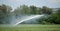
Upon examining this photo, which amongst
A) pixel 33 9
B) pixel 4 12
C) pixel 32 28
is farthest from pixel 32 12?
pixel 4 12

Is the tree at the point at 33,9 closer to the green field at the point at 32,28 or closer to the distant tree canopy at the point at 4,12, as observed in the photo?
the green field at the point at 32,28

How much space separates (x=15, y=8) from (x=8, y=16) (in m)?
0.16

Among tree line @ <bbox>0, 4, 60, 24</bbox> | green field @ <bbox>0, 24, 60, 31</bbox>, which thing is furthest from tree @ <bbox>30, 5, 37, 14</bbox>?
green field @ <bbox>0, 24, 60, 31</bbox>

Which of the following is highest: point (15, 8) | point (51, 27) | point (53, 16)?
point (15, 8)

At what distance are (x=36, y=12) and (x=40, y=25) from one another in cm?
20

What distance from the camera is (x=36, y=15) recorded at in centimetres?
210

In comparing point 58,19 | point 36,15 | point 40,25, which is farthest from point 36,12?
point 58,19

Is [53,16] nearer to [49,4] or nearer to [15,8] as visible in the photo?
[49,4]

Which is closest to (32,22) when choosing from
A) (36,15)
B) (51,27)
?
(36,15)

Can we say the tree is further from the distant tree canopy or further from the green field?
the distant tree canopy

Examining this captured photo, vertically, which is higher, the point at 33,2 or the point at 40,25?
the point at 33,2

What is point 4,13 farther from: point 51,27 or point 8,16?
point 51,27

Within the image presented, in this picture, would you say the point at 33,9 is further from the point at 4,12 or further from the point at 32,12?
the point at 4,12

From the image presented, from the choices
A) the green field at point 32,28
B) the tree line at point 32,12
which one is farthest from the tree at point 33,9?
the green field at point 32,28
